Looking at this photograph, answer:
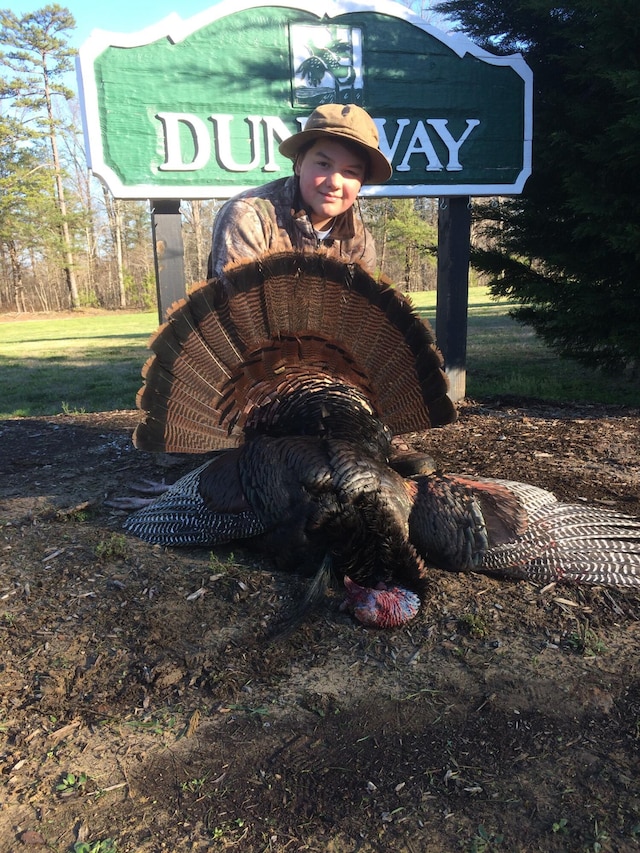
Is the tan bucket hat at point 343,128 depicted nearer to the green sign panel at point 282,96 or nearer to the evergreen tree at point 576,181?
the green sign panel at point 282,96

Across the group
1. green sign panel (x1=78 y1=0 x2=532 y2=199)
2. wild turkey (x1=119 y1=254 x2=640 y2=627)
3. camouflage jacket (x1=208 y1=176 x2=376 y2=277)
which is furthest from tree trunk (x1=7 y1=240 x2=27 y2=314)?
wild turkey (x1=119 y1=254 x2=640 y2=627)

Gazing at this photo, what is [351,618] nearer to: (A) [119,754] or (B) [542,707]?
(B) [542,707]

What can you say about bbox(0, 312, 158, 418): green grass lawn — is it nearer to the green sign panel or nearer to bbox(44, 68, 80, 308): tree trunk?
the green sign panel

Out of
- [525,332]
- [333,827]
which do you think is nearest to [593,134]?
[333,827]

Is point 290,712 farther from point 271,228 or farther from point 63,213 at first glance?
point 63,213

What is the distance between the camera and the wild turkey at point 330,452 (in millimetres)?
2170

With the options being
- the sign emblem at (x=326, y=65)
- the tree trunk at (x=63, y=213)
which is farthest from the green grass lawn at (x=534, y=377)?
the tree trunk at (x=63, y=213)

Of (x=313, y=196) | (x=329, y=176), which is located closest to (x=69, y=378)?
(x=313, y=196)

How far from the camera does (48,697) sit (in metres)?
1.84

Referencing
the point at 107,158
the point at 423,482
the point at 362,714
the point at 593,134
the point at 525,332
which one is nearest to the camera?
the point at 362,714

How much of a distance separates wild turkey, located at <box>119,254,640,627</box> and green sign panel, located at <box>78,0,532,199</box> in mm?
2378

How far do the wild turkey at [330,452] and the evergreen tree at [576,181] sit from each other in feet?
10.1

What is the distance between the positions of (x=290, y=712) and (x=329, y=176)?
229 centimetres

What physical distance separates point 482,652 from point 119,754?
1.12 metres
